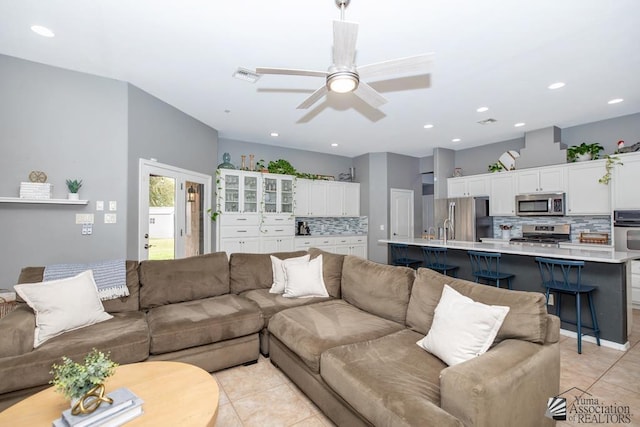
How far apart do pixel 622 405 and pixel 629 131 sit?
14.5 feet

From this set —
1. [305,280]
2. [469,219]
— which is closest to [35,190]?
[305,280]

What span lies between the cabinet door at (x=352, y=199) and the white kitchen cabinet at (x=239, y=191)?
221 centimetres

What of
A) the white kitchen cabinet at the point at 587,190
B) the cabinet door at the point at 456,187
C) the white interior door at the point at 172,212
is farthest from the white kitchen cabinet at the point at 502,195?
the white interior door at the point at 172,212

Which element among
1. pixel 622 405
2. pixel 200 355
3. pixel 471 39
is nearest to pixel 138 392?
pixel 200 355

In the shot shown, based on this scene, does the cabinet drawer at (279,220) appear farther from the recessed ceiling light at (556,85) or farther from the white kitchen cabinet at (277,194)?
the recessed ceiling light at (556,85)

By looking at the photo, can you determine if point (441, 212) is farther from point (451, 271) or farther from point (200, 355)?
point (200, 355)

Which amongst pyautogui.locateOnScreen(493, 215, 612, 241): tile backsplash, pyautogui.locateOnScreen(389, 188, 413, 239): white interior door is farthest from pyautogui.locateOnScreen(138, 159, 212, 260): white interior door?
pyautogui.locateOnScreen(493, 215, 612, 241): tile backsplash

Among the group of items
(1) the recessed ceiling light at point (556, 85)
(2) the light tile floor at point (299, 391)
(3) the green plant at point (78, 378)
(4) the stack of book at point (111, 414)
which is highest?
(1) the recessed ceiling light at point (556, 85)

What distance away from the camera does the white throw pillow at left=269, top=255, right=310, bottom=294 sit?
3301mm

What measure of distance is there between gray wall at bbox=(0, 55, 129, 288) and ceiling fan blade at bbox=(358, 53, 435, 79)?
2.92 m

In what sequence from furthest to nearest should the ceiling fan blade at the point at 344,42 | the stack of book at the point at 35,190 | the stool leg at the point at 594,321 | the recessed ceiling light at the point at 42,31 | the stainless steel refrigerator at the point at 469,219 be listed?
the stainless steel refrigerator at the point at 469,219 < the stool leg at the point at 594,321 < the stack of book at the point at 35,190 < the recessed ceiling light at the point at 42,31 < the ceiling fan blade at the point at 344,42

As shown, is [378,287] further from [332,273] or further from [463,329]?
[463,329]

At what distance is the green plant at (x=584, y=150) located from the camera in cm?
466

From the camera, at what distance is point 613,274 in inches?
117
